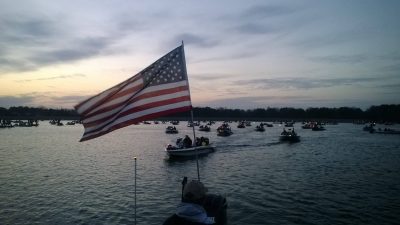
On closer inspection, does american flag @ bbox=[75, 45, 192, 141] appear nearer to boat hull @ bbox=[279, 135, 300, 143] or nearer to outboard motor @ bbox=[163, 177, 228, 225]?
outboard motor @ bbox=[163, 177, 228, 225]

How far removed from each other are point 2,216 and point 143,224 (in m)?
7.90

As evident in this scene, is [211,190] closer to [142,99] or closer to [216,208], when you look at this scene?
[142,99]

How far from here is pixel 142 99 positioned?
394 inches

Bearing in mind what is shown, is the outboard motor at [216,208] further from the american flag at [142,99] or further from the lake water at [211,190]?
the lake water at [211,190]

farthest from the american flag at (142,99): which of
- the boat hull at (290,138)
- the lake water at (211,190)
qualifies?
the boat hull at (290,138)

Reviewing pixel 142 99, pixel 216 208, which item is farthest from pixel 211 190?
pixel 216 208

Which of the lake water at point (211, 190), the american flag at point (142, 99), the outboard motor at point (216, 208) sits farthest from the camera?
the lake water at point (211, 190)

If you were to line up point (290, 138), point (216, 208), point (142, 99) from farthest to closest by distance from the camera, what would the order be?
point (290, 138), point (142, 99), point (216, 208)

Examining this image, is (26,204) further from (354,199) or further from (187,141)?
(187,141)

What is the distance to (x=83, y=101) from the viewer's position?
9.44m

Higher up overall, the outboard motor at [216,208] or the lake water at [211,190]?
the outboard motor at [216,208]

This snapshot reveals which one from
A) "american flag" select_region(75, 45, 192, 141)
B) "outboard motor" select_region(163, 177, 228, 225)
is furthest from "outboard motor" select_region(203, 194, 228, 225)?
"american flag" select_region(75, 45, 192, 141)

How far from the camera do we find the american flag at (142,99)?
955 cm

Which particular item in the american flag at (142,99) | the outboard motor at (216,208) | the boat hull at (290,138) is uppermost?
the american flag at (142,99)
